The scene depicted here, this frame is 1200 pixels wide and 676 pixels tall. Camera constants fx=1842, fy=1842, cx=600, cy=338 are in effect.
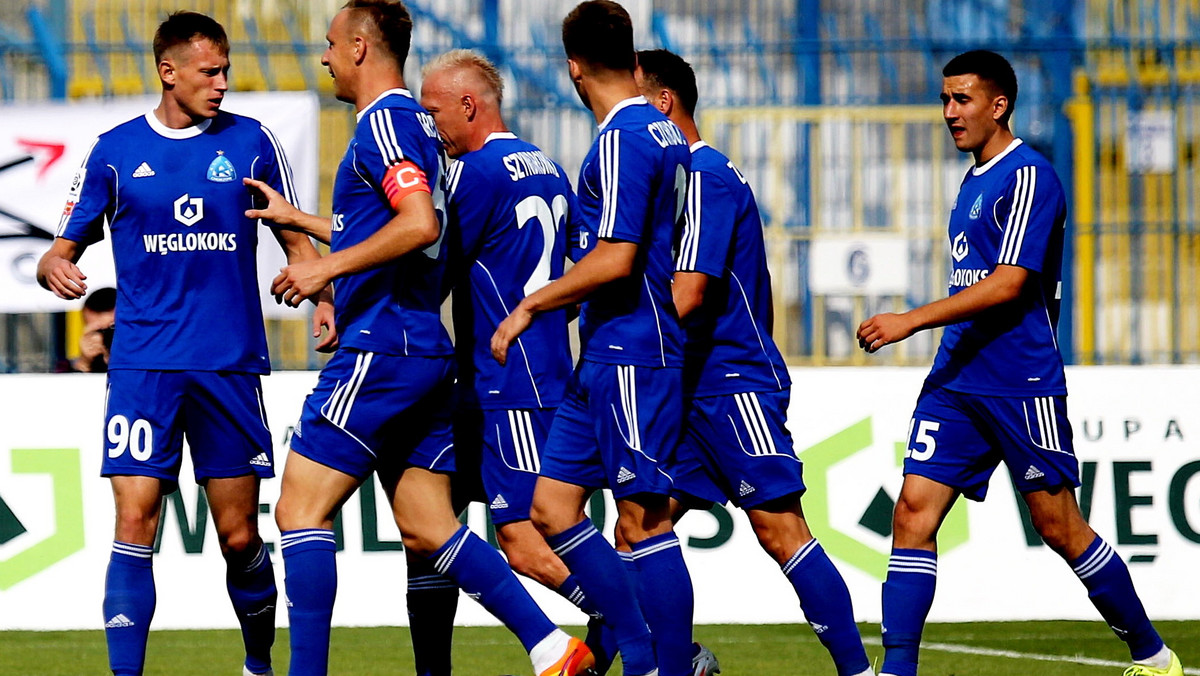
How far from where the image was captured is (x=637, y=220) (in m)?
5.12

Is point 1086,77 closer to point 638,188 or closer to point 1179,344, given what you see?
point 1179,344

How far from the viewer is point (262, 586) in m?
5.88

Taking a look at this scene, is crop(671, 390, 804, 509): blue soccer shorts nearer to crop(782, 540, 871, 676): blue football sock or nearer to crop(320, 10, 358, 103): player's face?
crop(782, 540, 871, 676): blue football sock

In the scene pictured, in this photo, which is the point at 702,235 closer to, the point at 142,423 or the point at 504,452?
the point at 504,452

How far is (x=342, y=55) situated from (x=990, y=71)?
2.12 meters

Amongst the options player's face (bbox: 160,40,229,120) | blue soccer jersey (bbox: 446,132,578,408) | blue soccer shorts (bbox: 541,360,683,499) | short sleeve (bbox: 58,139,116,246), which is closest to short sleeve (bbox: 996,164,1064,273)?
blue soccer shorts (bbox: 541,360,683,499)

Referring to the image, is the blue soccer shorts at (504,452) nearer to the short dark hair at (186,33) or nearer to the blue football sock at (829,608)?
the blue football sock at (829,608)

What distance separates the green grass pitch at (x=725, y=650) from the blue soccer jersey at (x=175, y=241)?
5.91 feet

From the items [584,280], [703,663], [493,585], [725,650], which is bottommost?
[725,650]

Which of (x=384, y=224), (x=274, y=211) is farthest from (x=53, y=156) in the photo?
(x=384, y=224)

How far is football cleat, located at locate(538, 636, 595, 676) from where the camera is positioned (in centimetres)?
513

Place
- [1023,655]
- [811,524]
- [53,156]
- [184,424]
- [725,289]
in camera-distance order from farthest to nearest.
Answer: [53,156]
[811,524]
[1023,655]
[725,289]
[184,424]

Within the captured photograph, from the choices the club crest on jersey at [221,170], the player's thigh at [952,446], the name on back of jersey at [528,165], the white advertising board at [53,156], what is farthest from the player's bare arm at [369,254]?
the white advertising board at [53,156]

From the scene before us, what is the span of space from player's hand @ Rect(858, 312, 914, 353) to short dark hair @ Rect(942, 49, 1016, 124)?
93 cm
